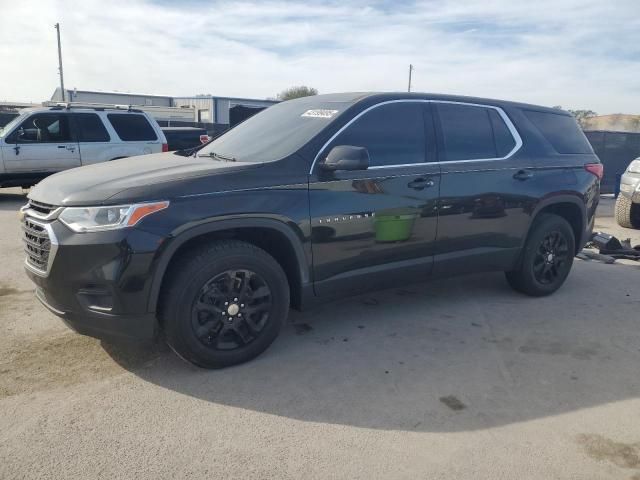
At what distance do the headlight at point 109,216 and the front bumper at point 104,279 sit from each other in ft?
0.13

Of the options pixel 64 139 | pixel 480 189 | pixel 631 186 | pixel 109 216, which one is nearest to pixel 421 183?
pixel 480 189

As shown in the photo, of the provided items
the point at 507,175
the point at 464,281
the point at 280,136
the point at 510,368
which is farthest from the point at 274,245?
the point at 464,281

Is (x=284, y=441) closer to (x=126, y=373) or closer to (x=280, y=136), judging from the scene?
(x=126, y=373)

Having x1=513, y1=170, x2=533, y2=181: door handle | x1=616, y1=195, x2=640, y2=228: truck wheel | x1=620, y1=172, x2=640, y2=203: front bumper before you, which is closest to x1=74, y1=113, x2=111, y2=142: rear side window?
x1=513, y1=170, x2=533, y2=181: door handle

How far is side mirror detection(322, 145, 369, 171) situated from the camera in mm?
3541

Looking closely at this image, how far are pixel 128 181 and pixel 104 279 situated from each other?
0.62 m

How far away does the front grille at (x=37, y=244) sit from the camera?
10.6 ft

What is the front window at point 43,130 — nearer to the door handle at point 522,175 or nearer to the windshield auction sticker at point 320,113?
the windshield auction sticker at point 320,113

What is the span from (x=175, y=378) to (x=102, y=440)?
70 centimetres

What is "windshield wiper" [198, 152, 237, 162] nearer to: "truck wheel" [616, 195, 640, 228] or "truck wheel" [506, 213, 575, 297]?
"truck wheel" [506, 213, 575, 297]

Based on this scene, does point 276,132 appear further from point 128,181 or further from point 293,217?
point 128,181

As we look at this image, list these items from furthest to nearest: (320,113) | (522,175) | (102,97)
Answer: (102,97), (522,175), (320,113)

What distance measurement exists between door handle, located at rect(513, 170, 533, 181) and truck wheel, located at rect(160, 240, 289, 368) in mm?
2405

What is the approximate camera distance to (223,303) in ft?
11.2
